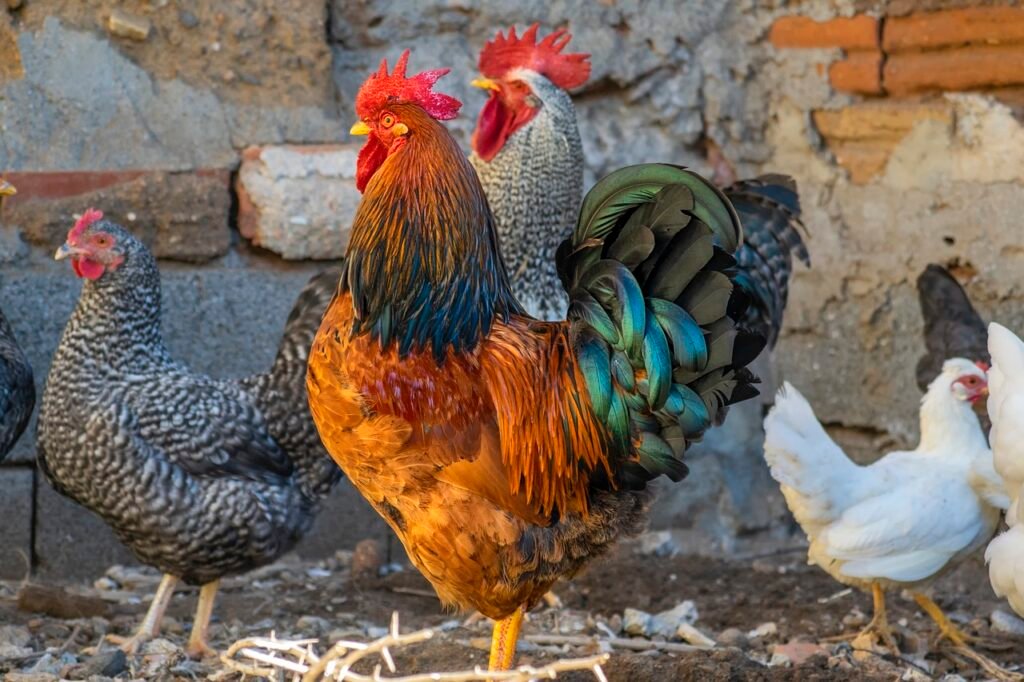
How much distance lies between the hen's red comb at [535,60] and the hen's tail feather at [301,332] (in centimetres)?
107

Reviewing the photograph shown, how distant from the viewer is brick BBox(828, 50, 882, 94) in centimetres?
539

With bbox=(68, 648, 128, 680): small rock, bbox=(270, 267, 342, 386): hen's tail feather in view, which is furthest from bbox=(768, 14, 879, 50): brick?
bbox=(68, 648, 128, 680): small rock

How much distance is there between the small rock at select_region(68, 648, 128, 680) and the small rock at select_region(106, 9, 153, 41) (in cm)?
220

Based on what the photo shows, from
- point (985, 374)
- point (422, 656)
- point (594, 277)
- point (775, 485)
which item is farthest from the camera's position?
point (775, 485)

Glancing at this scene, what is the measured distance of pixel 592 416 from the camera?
3.36 m

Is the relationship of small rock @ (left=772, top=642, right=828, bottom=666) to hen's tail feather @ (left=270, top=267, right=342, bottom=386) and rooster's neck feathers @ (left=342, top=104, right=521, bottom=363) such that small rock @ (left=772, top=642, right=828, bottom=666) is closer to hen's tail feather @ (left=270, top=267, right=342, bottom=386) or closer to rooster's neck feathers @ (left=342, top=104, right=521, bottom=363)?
rooster's neck feathers @ (left=342, top=104, right=521, bottom=363)

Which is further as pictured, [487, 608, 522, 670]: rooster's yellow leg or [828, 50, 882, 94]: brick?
[828, 50, 882, 94]: brick

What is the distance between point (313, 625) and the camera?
454 cm

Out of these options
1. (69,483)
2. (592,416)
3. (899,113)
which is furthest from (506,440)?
(899,113)

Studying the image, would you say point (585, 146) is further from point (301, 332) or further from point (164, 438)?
point (164, 438)

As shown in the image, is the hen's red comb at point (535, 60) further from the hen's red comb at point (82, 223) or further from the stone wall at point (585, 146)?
the hen's red comb at point (82, 223)

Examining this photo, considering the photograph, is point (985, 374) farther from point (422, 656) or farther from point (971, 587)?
point (422, 656)

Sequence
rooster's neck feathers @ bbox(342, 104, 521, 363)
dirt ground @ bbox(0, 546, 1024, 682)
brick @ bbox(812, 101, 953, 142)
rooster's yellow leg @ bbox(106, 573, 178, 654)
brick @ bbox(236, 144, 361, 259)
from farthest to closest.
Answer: brick @ bbox(812, 101, 953, 142)
brick @ bbox(236, 144, 361, 259)
rooster's yellow leg @ bbox(106, 573, 178, 654)
dirt ground @ bbox(0, 546, 1024, 682)
rooster's neck feathers @ bbox(342, 104, 521, 363)

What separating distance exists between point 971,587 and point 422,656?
232 cm
